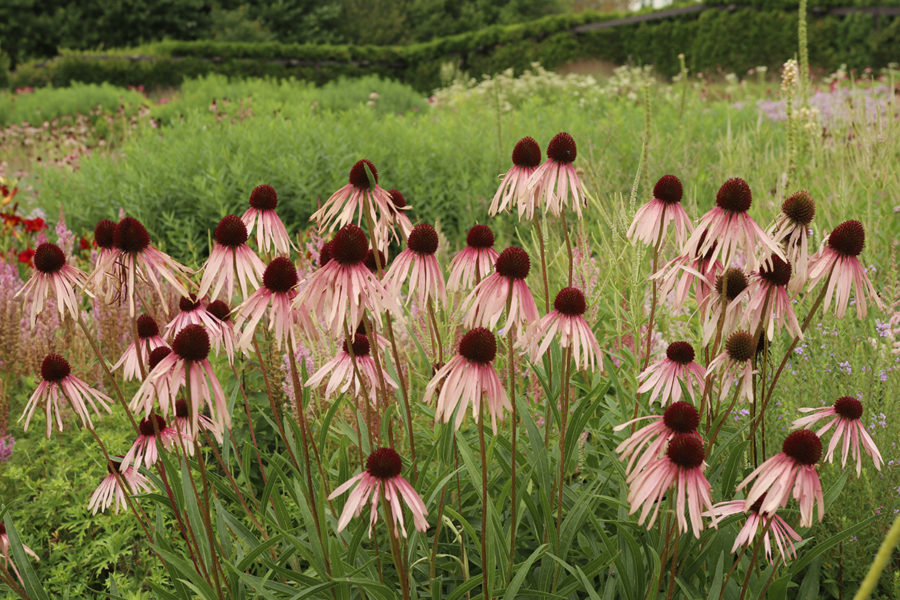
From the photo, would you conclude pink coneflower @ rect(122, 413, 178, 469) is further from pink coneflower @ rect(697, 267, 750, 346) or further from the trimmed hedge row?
the trimmed hedge row

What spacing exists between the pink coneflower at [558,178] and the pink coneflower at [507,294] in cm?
26

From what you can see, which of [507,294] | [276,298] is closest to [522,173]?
[507,294]

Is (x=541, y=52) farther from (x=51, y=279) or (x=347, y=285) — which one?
(x=347, y=285)

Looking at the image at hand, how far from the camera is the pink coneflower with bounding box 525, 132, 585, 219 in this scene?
1.50 meters

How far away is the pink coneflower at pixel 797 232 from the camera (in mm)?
1374

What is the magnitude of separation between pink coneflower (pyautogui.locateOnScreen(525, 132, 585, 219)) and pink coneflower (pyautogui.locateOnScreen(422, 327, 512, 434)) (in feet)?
1.43

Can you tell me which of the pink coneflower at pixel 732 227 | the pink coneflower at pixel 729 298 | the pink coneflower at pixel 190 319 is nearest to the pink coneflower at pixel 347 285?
the pink coneflower at pixel 190 319

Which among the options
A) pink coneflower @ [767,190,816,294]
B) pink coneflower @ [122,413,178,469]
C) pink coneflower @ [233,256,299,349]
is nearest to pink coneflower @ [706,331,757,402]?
pink coneflower @ [767,190,816,294]

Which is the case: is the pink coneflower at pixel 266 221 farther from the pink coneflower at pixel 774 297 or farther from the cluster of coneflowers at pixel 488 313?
the pink coneflower at pixel 774 297

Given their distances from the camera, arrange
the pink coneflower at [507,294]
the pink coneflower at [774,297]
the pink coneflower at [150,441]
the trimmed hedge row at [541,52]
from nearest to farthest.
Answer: the pink coneflower at [507,294]
the pink coneflower at [774,297]
the pink coneflower at [150,441]
the trimmed hedge row at [541,52]

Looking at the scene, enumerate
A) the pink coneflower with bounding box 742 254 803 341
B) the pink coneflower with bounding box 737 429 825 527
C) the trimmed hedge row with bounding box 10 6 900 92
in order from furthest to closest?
the trimmed hedge row with bounding box 10 6 900 92 → the pink coneflower with bounding box 742 254 803 341 → the pink coneflower with bounding box 737 429 825 527

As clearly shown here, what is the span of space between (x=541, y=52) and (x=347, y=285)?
20.4 m

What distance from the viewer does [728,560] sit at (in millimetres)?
1832

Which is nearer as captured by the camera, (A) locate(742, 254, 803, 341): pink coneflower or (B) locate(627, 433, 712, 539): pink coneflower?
(B) locate(627, 433, 712, 539): pink coneflower
